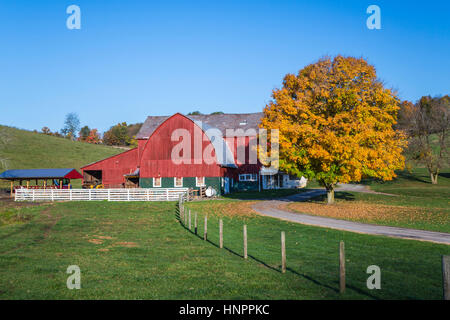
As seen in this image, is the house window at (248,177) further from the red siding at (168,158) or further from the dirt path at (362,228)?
the dirt path at (362,228)

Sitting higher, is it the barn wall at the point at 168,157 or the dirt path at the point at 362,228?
the barn wall at the point at 168,157

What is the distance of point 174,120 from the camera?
45.2 meters

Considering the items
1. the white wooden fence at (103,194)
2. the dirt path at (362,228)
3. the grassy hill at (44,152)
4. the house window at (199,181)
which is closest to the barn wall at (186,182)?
the house window at (199,181)

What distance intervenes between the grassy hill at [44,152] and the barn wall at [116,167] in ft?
79.6

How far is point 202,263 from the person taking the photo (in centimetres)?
1296

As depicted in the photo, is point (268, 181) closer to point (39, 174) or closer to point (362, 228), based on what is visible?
point (39, 174)

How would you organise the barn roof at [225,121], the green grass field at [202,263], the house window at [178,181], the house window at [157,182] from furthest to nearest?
the barn roof at [225,121] → the house window at [157,182] → the house window at [178,181] → the green grass field at [202,263]

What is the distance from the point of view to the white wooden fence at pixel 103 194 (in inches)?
1490

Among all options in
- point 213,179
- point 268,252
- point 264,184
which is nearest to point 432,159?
point 264,184

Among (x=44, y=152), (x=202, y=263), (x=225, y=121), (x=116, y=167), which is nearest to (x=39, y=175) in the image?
(x=116, y=167)

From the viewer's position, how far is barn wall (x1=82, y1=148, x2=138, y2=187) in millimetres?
52625

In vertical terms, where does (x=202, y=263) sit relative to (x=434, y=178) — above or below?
below

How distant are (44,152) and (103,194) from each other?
168ft
